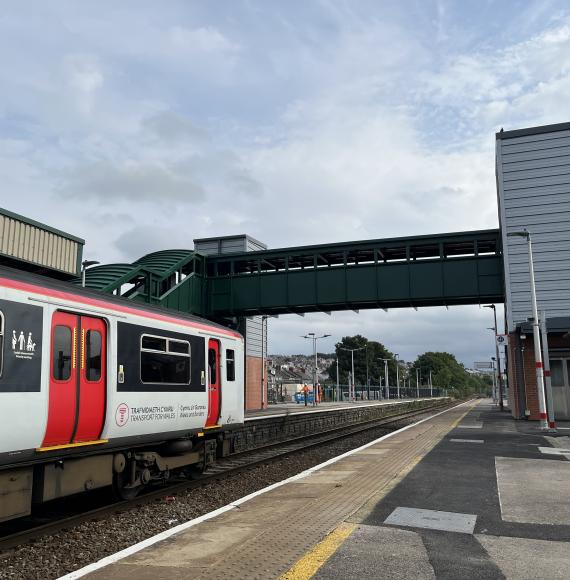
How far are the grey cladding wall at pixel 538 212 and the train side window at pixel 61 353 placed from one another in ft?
78.9

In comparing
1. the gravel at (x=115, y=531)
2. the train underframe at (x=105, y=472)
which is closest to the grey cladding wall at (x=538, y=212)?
the gravel at (x=115, y=531)

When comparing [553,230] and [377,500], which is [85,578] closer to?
[377,500]

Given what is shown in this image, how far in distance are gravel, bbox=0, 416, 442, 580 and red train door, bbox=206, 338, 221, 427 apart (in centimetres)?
139

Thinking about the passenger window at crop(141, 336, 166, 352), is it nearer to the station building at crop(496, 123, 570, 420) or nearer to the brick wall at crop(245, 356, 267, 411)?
the station building at crop(496, 123, 570, 420)

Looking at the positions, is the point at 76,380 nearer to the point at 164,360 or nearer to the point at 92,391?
the point at 92,391

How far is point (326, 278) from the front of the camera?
33.8 m

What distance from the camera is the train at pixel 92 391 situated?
23.2ft

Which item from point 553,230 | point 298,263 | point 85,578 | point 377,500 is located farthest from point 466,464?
point 298,263

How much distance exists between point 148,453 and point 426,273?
24732 mm

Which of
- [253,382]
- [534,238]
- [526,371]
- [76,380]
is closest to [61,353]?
[76,380]

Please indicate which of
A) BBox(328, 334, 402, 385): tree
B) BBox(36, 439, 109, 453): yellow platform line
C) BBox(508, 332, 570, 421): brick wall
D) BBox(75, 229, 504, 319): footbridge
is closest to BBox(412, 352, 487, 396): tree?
BBox(328, 334, 402, 385): tree

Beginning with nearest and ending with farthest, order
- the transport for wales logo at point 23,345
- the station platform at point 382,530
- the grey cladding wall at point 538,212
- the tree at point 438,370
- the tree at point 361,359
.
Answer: the station platform at point 382,530, the transport for wales logo at point 23,345, the grey cladding wall at point 538,212, the tree at point 361,359, the tree at point 438,370

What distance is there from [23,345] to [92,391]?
1554 mm

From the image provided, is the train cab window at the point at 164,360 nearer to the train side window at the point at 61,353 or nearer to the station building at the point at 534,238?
the train side window at the point at 61,353
